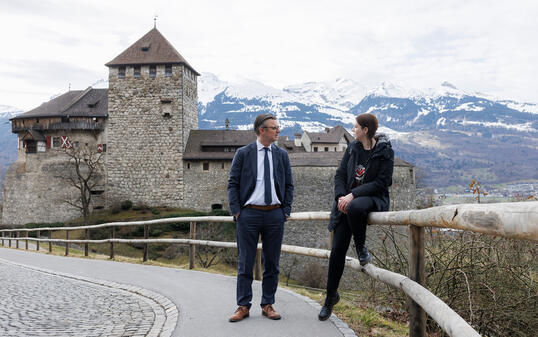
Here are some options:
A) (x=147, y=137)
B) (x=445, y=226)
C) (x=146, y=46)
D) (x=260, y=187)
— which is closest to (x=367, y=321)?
(x=260, y=187)

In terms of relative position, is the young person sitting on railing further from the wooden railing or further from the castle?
the castle

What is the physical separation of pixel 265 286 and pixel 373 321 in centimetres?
114

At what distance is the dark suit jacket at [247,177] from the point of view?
17.2 feet

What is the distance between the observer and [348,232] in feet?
16.1

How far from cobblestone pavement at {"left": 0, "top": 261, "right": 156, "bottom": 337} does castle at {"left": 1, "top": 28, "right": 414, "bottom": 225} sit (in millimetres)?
33543

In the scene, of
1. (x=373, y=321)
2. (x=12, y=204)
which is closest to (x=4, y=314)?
(x=373, y=321)

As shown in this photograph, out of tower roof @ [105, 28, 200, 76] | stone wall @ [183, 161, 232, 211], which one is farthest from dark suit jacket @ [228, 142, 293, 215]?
tower roof @ [105, 28, 200, 76]

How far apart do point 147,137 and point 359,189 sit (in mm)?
39181

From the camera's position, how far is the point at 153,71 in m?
42.3

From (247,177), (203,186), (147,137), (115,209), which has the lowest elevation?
(115,209)

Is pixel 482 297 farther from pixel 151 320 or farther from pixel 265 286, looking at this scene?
pixel 151 320

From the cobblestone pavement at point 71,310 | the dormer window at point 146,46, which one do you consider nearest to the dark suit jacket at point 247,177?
the cobblestone pavement at point 71,310

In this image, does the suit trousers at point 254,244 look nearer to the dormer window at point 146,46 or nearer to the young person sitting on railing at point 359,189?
the young person sitting on railing at point 359,189

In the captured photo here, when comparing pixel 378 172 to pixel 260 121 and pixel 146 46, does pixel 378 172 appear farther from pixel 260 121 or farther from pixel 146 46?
pixel 146 46
